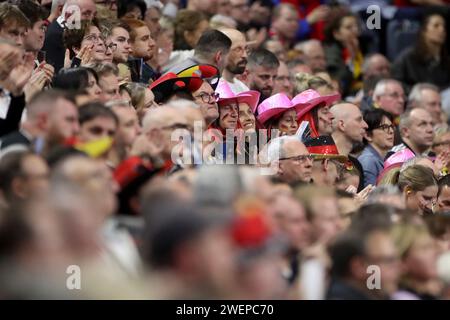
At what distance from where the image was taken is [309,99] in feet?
38.2

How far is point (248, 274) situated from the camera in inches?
256

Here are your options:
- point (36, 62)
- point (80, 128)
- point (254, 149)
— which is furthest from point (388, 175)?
point (80, 128)

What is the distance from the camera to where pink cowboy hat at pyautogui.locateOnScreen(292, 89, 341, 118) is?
38.0ft

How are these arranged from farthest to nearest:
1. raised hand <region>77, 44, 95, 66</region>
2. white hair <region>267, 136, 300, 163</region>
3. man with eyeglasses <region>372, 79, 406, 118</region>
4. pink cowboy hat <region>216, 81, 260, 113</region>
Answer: man with eyeglasses <region>372, 79, 406, 118</region>
pink cowboy hat <region>216, 81, 260, 113</region>
raised hand <region>77, 44, 95, 66</region>
white hair <region>267, 136, 300, 163</region>

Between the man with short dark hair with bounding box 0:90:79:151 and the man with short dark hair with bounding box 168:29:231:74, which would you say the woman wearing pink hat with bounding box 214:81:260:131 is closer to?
the man with short dark hair with bounding box 168:29:231:74

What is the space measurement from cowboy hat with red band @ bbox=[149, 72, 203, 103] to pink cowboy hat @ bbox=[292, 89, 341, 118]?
4.96ft

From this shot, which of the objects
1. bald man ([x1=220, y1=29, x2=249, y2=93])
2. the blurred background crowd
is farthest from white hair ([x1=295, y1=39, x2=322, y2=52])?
bald man ([x1=220, y1=29, x2=249, y2=93])

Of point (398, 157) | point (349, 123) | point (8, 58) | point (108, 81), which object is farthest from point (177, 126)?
point (349, 123)

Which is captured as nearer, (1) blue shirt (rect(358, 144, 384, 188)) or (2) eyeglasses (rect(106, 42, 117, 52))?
(2) eyeglasses (rect(106, 42, 117, 52))

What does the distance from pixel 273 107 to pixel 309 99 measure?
558 mm

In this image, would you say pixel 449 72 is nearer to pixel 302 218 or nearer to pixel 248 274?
pixel 302 218

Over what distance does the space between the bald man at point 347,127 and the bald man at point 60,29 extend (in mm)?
2401
